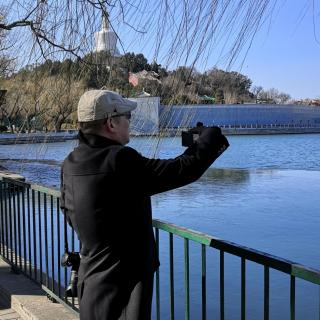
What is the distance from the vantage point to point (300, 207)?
13.8 m

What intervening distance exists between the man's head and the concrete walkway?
233cm

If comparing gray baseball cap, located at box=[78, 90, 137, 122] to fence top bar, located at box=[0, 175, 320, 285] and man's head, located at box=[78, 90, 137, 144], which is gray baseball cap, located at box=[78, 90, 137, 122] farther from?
fence top bar, located at box=[0, 175, 320, 285]

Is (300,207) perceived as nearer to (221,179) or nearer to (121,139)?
(221,179)

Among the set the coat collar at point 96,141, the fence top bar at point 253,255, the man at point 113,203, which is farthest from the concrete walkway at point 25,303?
the coat collar at point 96,141

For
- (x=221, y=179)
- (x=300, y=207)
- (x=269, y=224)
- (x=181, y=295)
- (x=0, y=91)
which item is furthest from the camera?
(x=221, y=179)

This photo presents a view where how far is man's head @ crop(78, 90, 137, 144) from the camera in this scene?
2.11 meters

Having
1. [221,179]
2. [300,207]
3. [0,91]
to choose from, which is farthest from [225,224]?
[221,179]

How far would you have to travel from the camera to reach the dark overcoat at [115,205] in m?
1.96

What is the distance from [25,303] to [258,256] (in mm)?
2912

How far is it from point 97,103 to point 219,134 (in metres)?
0.51

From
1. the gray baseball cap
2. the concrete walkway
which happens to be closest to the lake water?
the gray baseball cap

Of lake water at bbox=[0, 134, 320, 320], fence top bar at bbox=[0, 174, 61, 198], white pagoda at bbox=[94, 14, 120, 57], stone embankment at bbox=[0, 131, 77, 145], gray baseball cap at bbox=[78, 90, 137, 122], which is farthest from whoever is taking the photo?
fence top bar at bbox=[0, 174, 61, 198]

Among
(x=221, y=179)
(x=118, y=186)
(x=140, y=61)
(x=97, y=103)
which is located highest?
(x=140, y=61)

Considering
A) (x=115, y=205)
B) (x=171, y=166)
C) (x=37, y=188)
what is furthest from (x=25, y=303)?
(x=171, y=166)
